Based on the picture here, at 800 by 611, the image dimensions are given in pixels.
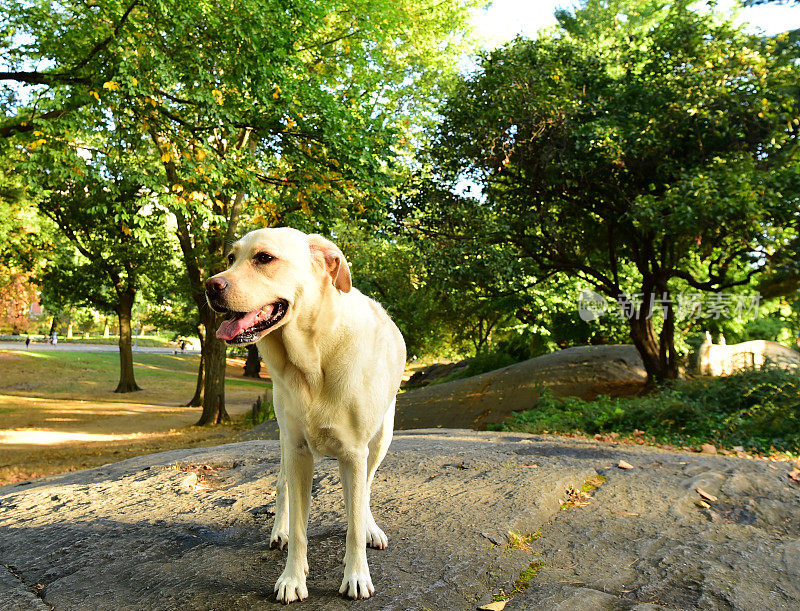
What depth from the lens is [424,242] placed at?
45.6 ft

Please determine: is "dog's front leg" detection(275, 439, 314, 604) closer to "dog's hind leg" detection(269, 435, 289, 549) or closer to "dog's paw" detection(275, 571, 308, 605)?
"dog's paw" detection(275, 571, 308, 605)

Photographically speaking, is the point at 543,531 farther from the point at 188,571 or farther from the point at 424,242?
the point at 424,242

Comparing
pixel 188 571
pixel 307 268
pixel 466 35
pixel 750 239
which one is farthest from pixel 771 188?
pixel 466 35

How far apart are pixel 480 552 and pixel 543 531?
741 millimetres

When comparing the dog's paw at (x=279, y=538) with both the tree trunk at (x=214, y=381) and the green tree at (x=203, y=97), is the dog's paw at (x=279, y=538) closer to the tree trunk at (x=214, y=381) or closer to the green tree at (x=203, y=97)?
the green tree at (x=203, y=97)

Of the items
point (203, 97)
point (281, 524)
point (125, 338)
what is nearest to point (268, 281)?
point (281, 524)

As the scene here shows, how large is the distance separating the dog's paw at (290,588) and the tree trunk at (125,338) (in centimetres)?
2768

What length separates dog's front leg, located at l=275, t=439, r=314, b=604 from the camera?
9.86 feet

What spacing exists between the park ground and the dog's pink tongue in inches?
330

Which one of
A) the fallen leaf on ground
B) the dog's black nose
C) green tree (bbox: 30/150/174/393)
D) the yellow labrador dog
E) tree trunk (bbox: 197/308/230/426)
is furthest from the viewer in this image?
green tree (bbox: 30/150/174/393)

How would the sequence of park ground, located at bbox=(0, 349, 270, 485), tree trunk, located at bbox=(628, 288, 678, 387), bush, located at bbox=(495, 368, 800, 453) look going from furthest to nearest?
tree trunk, located at bbox=(628, 288, 678, 387) < park ground, located at bbox=(0, 349, 270, 485) < bush, located at bbox=(495, 368, 800, 453)

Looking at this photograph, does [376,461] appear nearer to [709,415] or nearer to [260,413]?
[709,415]

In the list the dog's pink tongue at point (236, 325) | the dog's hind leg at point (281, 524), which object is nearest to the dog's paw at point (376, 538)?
the dog's hind leg at point (281, 524)

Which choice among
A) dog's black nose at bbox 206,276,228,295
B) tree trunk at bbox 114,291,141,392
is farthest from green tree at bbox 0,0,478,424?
tree trunk at bbox 114,291,141,392
